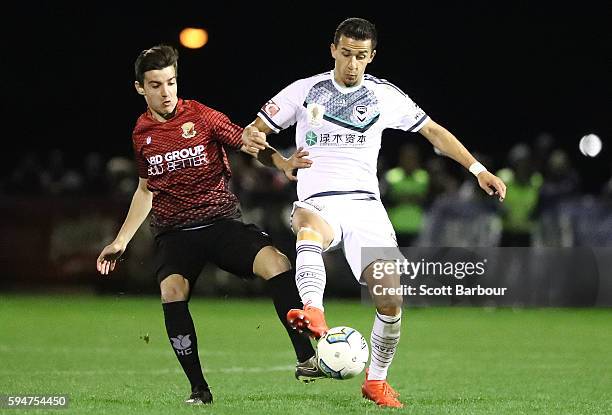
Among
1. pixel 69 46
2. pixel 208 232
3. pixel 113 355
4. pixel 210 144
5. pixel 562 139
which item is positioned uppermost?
pixel 69 46

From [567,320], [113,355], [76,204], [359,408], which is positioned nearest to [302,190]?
[359,408]

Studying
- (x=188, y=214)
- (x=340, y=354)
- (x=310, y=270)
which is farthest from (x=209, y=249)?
(x=340, y=354)

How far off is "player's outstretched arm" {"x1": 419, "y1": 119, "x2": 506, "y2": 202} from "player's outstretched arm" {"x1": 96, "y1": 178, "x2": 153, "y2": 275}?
173 cm

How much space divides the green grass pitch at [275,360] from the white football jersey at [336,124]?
1313 millimetres

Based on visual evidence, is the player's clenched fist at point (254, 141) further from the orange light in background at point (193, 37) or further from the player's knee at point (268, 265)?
the orange light in background at point (193, 37)

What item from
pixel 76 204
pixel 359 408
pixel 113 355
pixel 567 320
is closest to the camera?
pixel 359 408

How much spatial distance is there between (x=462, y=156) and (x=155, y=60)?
1878 millimetres

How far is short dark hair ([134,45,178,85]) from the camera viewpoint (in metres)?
7.55

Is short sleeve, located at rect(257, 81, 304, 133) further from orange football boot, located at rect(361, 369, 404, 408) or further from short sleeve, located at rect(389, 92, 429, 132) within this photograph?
orange football boot, located at rect(361, 369, 404, 408)

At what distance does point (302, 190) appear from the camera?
25.5ft

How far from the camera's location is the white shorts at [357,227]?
24.4 ft

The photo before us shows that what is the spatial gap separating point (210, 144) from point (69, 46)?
19.6 meters

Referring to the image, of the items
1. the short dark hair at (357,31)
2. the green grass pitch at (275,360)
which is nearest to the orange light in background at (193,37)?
the green grass pitch at (275,360)

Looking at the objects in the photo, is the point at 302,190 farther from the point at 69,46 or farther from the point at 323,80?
the point at 69,46
